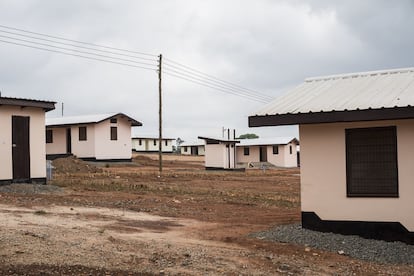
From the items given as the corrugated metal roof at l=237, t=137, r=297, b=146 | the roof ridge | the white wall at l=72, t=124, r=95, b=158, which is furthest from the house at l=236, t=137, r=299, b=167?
the roof ridge

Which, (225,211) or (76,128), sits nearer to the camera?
(225,211)

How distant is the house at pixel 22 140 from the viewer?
19656mm

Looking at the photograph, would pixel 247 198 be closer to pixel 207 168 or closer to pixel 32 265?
pixel 32 265

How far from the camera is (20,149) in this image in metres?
20.2

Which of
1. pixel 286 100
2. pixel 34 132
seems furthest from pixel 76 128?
pixel 286 100

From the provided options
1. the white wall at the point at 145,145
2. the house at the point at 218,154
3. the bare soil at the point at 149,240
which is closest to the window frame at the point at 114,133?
the house at the point at 218,154

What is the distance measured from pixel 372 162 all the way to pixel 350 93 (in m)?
1.68

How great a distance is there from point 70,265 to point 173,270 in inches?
59.8

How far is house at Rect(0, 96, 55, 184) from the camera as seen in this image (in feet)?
64.5

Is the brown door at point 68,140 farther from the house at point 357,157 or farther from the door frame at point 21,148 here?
the house at point 357,157

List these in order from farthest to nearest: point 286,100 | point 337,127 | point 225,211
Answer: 1. point 225,211
2. point 286,100
3. point 337,127

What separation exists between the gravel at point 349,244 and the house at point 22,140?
12.2 m

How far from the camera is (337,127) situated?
10508mm

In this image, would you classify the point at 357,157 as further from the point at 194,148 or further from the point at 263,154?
the point at 194,148
